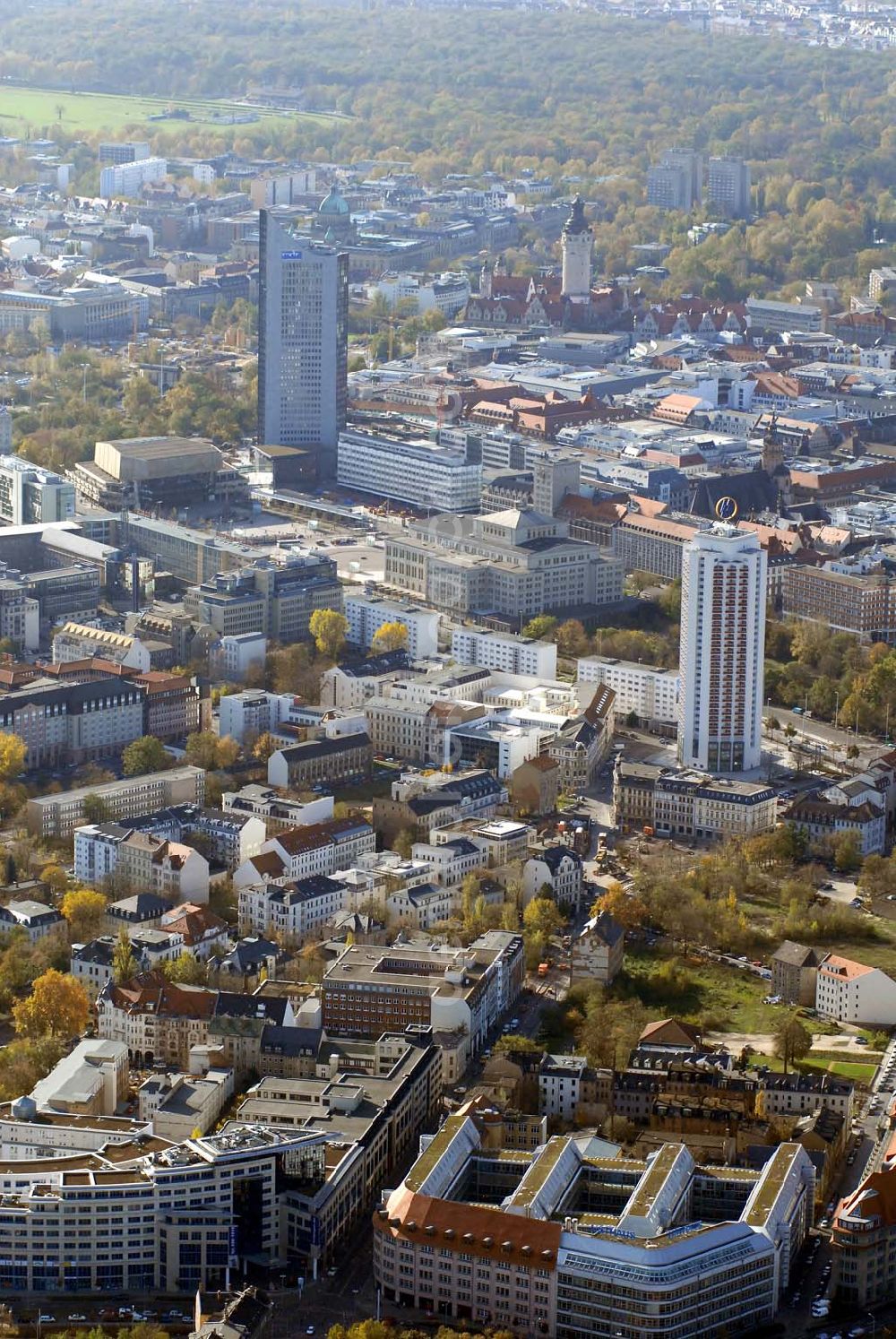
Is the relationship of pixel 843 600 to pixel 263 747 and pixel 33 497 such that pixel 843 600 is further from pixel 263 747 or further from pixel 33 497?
pixel 33 497

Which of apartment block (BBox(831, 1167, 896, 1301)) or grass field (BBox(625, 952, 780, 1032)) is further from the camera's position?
grass field (BBox(625, 952, 780, 1032))

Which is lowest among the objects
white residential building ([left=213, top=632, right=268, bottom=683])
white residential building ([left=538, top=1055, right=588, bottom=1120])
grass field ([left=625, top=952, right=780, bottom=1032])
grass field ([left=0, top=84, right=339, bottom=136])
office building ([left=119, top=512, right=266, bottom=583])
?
grass field ([left=625, top=952, right=780, bottom=1032])

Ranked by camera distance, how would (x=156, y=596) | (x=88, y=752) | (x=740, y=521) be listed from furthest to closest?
(x=740, y=521)
(x=156, y=596)
(x=88, y=752)

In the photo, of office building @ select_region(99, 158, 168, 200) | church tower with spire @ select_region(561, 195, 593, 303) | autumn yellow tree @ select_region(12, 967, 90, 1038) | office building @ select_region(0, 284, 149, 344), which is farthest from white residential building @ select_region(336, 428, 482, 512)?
office building @ select_region(99, 158, 168, 200)

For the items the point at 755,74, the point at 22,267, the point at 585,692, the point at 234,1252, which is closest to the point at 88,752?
the point at 585,692

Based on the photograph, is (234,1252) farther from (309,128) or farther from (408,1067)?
(309,128)

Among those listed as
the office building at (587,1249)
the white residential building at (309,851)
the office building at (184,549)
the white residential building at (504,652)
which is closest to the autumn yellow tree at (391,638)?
the white residential building at (504,652)

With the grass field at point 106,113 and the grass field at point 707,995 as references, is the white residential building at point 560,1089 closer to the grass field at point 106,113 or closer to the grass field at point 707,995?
the grass field at point 707,995

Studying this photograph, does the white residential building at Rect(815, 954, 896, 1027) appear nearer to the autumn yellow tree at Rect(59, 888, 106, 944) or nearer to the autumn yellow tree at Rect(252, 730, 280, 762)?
the autumn yellow tree at Rect(59, 888, 106, 944)
